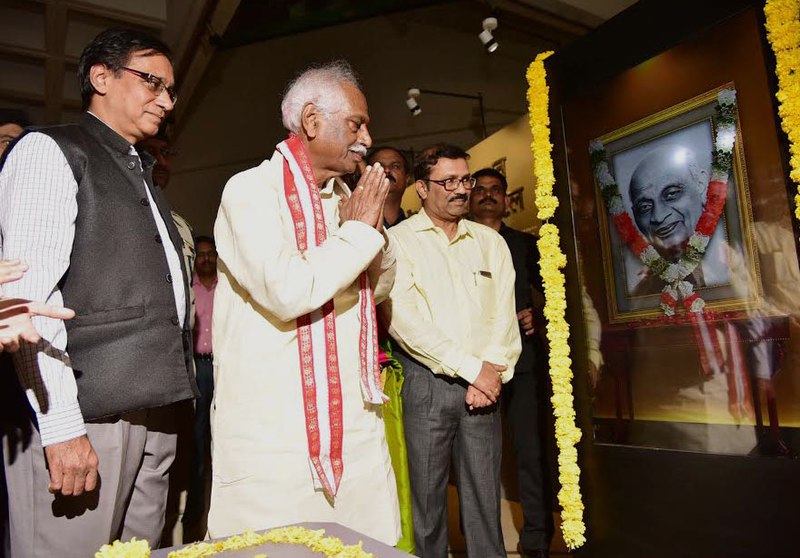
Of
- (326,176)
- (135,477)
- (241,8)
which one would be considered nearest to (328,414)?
(135,477)

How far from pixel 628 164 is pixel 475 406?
46.7 inches

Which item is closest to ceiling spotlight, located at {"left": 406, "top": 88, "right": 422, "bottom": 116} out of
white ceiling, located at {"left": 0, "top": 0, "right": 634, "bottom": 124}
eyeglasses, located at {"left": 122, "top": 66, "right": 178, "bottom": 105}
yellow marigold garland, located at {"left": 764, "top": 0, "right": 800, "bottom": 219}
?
white ceiling, located at {"left": 0, "top": 0, "right": 634, "bottom": 124}

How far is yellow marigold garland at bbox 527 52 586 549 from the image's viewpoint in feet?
8.55

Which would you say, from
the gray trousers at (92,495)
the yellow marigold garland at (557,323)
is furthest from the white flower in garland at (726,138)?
the gray trousers at (92,495)

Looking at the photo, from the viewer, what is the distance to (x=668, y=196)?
2355 mm

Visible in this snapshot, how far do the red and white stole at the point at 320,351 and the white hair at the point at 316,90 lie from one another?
4.6 inches

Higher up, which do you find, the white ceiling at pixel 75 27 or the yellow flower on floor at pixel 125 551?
the white ceiling at pixel 75 27

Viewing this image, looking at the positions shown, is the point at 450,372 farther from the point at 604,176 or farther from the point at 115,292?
the point at 115,292

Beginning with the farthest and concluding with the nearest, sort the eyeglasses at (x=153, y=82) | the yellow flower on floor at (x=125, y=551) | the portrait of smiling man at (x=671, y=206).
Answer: the portrait of smiling man at (x=671, y=206)
the eyeglasses at (x=153, y=82)
the yellow flower on floor at (x=125, y=551)

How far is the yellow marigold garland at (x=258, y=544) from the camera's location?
900 millimetres

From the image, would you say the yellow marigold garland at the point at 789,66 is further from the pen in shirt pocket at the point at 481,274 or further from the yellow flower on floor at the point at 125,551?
the yellow flower on floor at the point at 125,551

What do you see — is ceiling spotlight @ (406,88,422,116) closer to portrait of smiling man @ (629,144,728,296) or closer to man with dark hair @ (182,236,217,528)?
man with dark hair @ (182,236,217,528)

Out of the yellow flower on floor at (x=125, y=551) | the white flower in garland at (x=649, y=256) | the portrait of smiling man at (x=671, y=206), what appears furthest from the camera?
the white flower in garland at (x=649, y=256)

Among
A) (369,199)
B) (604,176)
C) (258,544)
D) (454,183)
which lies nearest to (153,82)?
(369,199)
